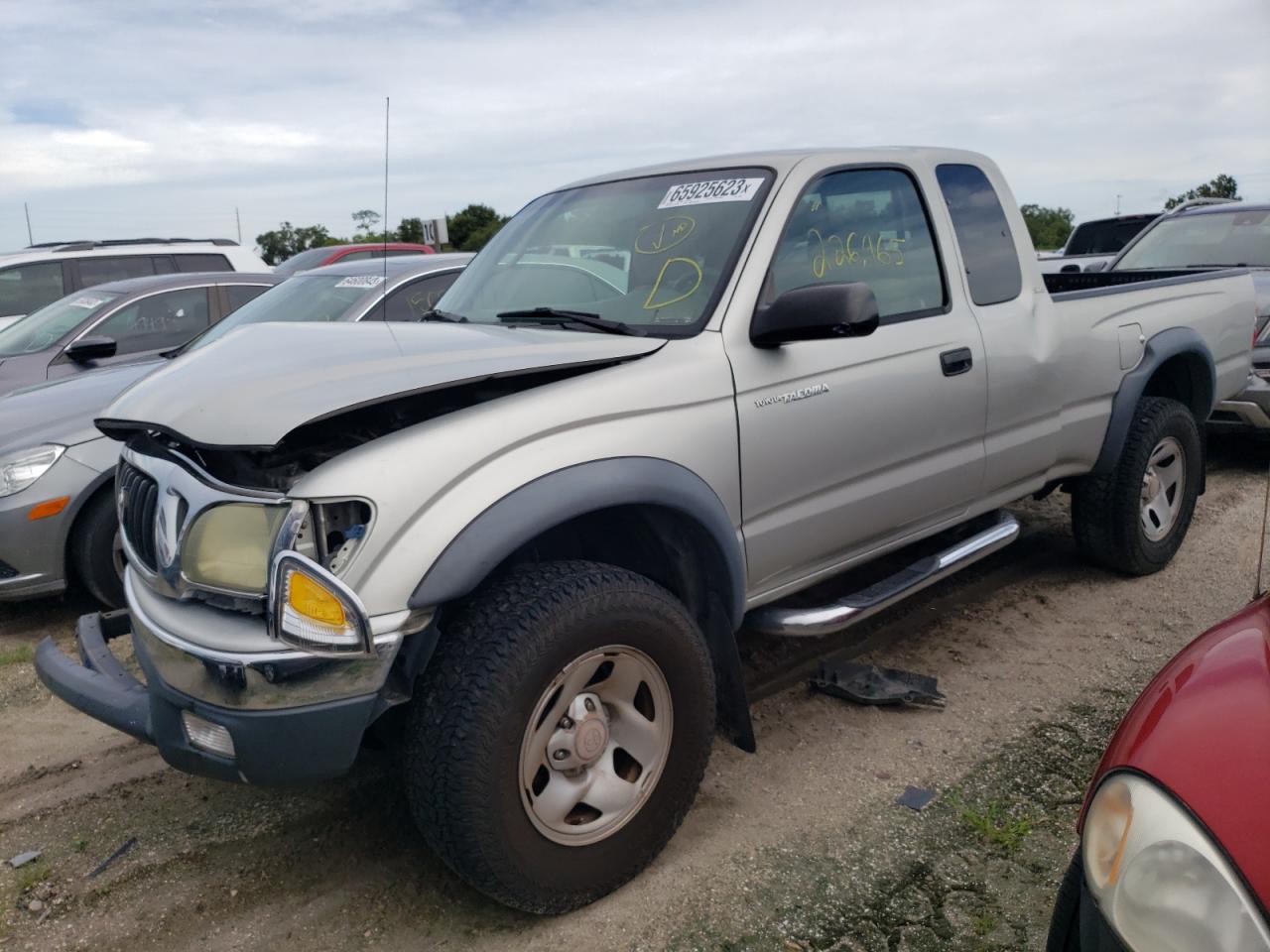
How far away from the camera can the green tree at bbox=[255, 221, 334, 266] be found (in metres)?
20.9

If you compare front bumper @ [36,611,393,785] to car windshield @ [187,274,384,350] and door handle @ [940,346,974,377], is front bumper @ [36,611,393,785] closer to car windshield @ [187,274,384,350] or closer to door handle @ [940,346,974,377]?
door handle @ [940,346,974,377]

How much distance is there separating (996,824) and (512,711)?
151 centimetres

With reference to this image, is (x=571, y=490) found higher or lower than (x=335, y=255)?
higher

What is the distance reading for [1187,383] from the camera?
5.12 meters

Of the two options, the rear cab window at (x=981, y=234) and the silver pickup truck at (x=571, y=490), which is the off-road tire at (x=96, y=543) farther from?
the rear cab window at (x=981, y=234)

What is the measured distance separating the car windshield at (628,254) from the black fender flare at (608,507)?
1.72 feet

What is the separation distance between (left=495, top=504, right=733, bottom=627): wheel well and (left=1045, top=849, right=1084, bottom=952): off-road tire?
1.36 m

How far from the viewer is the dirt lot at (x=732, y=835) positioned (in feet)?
8.68

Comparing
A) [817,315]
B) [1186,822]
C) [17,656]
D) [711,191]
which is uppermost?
[711,191]

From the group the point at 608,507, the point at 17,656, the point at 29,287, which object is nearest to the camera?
the point at 608,507

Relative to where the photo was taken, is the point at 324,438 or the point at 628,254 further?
the point at 628,254

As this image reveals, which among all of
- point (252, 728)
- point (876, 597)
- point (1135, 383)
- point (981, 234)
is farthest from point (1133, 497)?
point (252, 728)

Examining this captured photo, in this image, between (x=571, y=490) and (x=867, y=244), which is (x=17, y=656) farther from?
(x=867, y=244)

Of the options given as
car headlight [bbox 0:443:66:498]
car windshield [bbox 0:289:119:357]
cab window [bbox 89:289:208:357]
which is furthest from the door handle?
car windshield [bbox 0:289:119:357]
